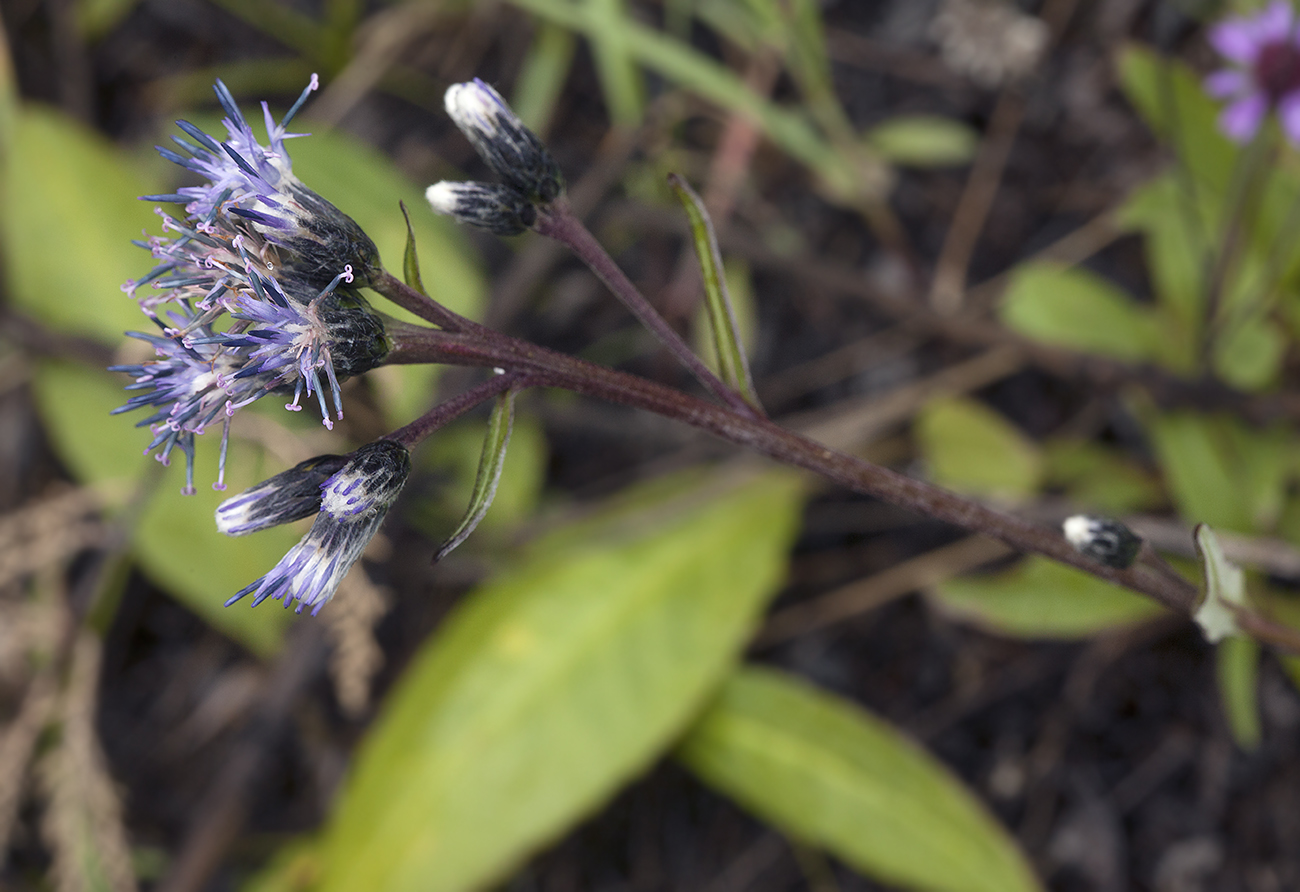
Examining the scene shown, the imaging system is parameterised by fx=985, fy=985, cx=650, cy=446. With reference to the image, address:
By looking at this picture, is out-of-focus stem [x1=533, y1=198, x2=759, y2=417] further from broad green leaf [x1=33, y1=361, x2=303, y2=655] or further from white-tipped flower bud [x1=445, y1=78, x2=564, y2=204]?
broad green leaf [x1=33, y1=361, x2=303, y2=655]

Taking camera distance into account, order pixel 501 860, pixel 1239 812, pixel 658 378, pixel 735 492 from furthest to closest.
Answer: pixel 658 378
pixel 735 492
pixel 1239 812
pixel 501 860

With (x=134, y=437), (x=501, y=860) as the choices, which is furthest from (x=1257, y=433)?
(x=134, y=437)

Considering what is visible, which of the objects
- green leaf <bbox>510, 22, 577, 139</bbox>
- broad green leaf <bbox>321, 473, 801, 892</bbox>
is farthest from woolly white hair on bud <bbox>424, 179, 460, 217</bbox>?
green leaf <bbox>510, 22, 577, 139</bbox>

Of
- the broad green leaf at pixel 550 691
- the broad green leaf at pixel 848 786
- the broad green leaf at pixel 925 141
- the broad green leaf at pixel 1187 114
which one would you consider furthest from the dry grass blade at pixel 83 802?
the broad green leaf at pixel 1187 114

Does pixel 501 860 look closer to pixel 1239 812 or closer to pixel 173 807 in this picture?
pixel 173 807

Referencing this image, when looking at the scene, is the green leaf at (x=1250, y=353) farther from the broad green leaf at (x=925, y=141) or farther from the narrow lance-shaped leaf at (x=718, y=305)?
the narrow lance-shaped leaf at (x=718, y=305)
